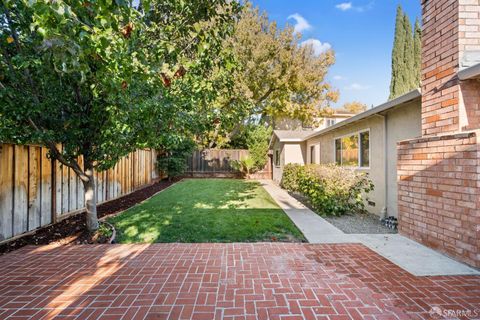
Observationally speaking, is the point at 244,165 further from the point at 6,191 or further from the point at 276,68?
the point at 6,191

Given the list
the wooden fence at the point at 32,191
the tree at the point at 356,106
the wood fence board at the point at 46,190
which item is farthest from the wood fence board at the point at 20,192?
the tree at the point at 356,106

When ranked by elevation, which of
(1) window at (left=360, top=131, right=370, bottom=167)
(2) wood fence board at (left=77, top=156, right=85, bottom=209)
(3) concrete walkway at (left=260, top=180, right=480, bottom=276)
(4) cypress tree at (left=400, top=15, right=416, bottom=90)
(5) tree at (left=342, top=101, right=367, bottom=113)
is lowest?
(3) concrete walkway at (left=260, top=180, right=480, bottom=276)

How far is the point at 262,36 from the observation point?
18328 mm

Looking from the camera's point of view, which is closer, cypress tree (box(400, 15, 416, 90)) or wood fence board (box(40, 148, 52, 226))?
wood fence board (box(40, 148, 52, 226))

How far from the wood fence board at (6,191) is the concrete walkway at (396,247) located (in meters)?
5.42

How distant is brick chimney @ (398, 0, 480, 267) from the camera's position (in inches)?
140

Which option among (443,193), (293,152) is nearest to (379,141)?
(443,193)

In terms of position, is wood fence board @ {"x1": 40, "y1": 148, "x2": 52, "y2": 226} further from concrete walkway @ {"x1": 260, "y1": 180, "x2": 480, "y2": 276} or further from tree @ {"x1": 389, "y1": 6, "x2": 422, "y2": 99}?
tree @ {"x1": 389, "y1": 6, "x2": 422, "y2": 99}

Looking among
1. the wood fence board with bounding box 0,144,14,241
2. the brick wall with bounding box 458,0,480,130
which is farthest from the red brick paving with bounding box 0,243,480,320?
the brick wall with bounding box 458,0,480,130

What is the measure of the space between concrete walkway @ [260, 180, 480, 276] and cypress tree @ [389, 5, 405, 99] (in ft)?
48.9

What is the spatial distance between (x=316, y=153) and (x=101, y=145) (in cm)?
989

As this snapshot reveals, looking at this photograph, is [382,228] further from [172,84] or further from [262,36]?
[262,36]

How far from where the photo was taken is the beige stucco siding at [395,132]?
5.47m

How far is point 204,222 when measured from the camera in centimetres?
596
